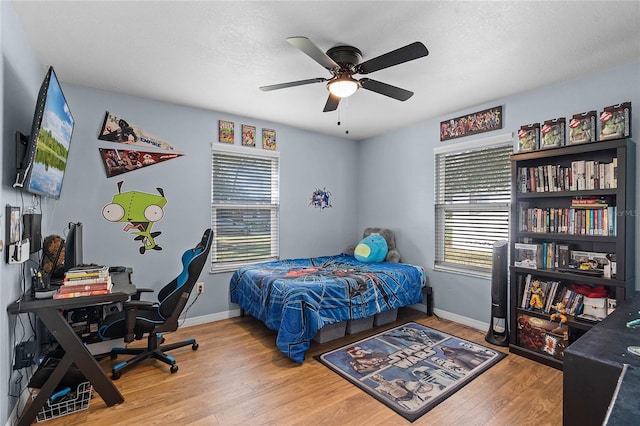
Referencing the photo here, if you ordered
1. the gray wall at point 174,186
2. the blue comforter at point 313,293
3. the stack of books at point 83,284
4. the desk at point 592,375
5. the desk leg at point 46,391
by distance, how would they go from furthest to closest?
the gray wall at point 174,186, the blue comforter at point 313,293, the stack of books at point 83,284, the desk leg at point 46,391, the desk at point 592,375

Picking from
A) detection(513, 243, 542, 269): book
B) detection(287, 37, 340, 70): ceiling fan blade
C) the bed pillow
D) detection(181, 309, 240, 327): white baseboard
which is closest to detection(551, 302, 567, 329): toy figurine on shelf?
detection(513, 243, 542, 269): book

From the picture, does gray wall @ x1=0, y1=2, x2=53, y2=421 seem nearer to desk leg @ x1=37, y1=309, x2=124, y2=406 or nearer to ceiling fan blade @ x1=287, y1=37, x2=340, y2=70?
desk leg @ x1=37, y1=309, x2=124, y2=406

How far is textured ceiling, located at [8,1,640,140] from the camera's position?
1890mm

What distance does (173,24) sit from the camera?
2045 millimetres

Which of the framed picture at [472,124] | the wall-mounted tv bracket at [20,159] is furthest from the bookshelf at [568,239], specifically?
the wall-mounted tv bracket at [20,159]

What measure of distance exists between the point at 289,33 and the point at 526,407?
294 centimetres

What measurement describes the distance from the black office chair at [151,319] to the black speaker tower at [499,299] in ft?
8.94

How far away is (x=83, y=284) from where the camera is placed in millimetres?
2004

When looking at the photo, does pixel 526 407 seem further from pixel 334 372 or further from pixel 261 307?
pixel 261 307

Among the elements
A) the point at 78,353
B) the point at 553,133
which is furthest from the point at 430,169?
the point at 78,353

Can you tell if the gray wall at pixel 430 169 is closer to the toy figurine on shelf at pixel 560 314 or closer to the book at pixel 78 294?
the toy figurine on shelf at pixel 560 314

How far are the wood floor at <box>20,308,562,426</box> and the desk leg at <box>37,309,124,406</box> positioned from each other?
3.8 inches

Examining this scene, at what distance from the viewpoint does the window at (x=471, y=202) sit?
3.42 meters

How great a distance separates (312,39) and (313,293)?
2039mm
